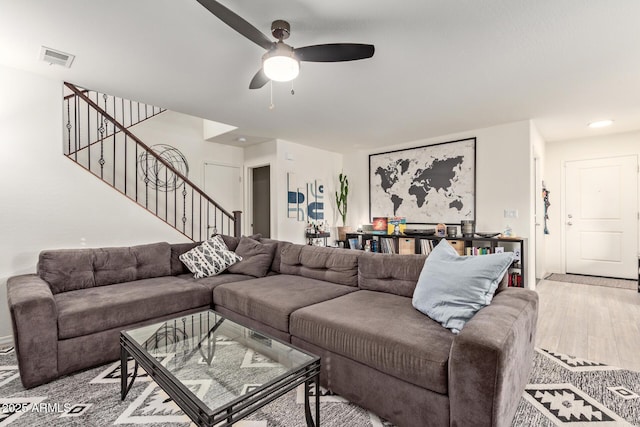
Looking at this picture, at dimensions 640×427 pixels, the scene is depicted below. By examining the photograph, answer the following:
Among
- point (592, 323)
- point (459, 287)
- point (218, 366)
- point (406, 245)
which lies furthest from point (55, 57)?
point (592, 323)

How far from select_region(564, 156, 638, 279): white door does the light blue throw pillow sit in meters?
4.97

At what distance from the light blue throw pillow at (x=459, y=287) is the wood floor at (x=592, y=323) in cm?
139

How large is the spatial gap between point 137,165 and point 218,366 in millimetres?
4214

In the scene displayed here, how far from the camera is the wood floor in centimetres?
248

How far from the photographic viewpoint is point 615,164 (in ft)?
16.7

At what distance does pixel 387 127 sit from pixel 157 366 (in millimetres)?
4072

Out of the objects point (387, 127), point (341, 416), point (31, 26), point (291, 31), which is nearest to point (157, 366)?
point (341, 416)

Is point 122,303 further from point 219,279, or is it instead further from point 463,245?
point 463,245

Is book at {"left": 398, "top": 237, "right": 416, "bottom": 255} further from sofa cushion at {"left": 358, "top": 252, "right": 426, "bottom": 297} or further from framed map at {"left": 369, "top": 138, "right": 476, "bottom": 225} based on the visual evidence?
sofa cushion at {"left": 358, "top": 252, "right": 426, "bottom": 297}

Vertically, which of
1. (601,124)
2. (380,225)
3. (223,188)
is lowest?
(380,225)

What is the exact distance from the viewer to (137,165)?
4812mm

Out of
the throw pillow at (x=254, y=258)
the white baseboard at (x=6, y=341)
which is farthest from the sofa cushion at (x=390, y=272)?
the white baseboard at (x=6, y=341)

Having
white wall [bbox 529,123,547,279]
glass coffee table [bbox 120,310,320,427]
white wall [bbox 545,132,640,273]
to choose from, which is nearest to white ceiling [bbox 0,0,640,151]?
white wall [bbox 529,123,547,279]

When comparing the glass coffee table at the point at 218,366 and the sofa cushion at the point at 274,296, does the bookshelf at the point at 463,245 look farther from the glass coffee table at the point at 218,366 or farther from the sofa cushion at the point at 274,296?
the glass coffee table at the point at 218,366
